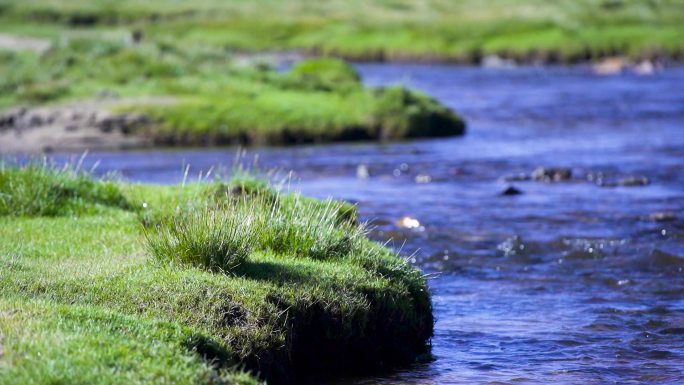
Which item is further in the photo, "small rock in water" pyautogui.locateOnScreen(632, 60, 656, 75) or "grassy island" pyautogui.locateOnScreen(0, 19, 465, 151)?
"small rock in water" pyautogui.locateOnScreen(632, 60, 656, 75)

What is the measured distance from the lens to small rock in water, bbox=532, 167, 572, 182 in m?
31.2

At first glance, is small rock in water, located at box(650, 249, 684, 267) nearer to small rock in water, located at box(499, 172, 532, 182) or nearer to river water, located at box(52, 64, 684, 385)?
river water, located at box(52, 64, 684, 385)

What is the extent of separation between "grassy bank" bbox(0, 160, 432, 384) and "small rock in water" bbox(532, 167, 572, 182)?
15.0 meters

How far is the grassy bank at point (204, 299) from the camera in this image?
412 inches

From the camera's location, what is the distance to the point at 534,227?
2441cm

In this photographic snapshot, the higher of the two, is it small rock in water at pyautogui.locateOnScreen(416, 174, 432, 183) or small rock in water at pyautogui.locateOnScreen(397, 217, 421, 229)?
small rock in water at pyautogui.locateOnScreen(416, 174, 432, 183)

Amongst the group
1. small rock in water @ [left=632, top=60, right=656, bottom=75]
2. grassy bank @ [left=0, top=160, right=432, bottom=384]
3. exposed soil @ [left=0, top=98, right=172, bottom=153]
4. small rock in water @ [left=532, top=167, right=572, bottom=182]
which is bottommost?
exposed soil @ [left=0, top=98, right=172, bottom=153]

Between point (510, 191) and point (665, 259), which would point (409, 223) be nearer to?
point (510, 191)

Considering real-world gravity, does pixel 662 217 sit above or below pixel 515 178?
above

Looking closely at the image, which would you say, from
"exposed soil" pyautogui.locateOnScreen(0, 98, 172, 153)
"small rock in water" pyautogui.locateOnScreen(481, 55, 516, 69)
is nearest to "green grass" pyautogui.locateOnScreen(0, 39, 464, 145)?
"exposed soil" pyautogui.locateOnScreen(0, 98, 172, 153)

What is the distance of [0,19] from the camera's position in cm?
9938

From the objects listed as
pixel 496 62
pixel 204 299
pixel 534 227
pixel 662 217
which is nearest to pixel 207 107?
pixel 534 227

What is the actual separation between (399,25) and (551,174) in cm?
7062

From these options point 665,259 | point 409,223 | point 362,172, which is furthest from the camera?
point 362,172
